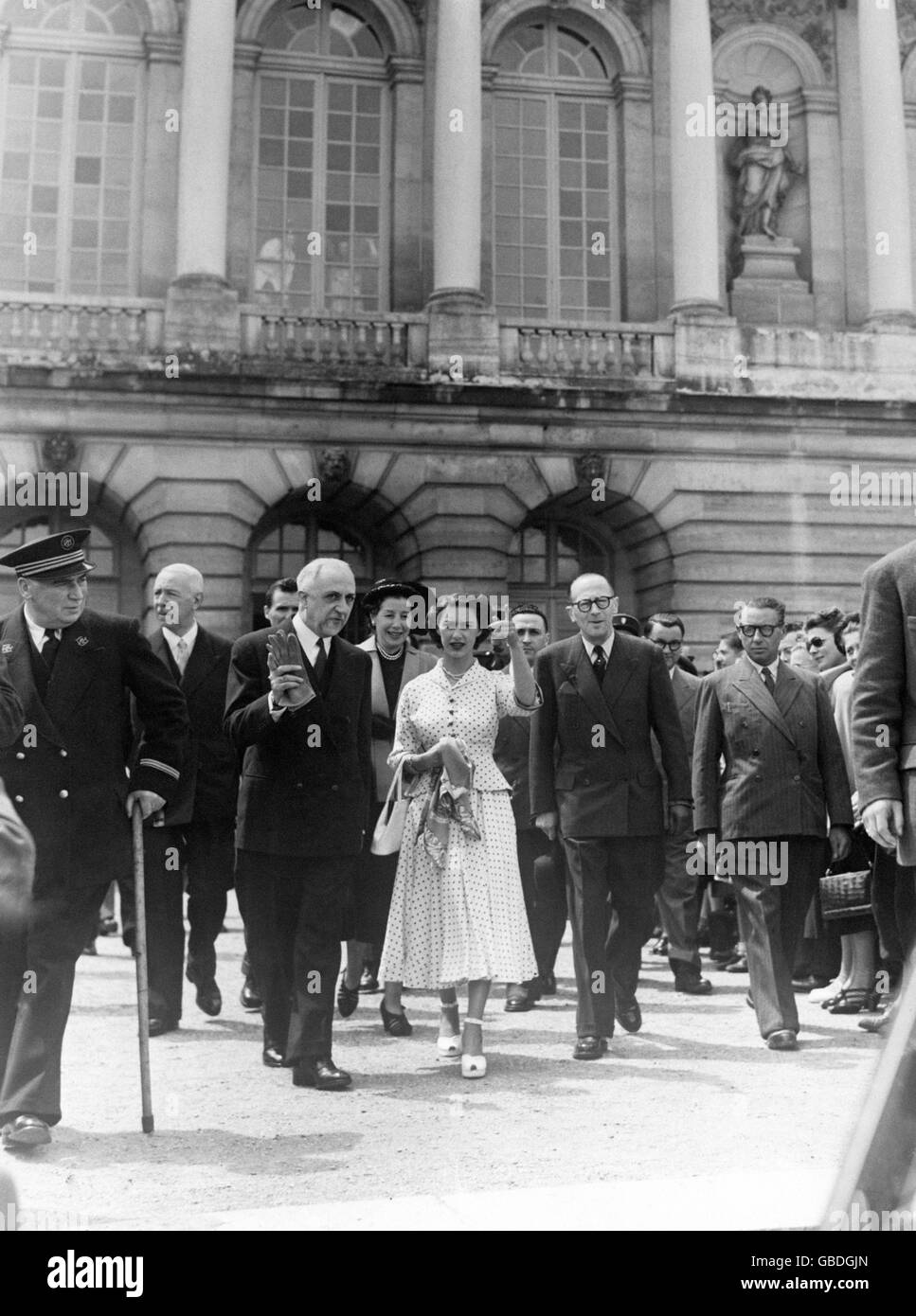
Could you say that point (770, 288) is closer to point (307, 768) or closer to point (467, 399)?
point (467, 399)

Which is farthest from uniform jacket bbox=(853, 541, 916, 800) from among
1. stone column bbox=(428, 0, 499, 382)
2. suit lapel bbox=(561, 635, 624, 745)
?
stone column bbox=(428, 0, 499, 382)

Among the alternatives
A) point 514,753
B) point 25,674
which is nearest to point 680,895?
point 514,753

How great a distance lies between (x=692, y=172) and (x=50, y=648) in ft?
57.8

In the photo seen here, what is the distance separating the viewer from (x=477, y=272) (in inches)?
816

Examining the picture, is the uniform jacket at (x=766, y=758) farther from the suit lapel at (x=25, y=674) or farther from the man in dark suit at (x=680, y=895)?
the suit lapel at (x=25, y=674)

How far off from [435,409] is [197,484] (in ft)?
10.5

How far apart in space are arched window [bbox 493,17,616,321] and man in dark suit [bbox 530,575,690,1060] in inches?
579

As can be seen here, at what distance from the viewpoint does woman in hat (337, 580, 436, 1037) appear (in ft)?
27.6

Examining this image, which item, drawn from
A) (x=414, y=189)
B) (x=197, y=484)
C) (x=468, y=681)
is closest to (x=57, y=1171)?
(x=468, y=681)

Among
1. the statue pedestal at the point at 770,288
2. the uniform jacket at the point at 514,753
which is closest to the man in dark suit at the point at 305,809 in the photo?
the uniform jacket at the point at 514,753

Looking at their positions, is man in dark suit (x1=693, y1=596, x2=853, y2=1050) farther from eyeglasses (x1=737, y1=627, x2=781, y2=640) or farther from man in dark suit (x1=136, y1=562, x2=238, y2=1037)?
man in dark suit (x1=136, y1=562, x2=238, y2=1037)

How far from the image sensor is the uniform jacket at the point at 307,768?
657 cm

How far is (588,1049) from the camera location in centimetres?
711
